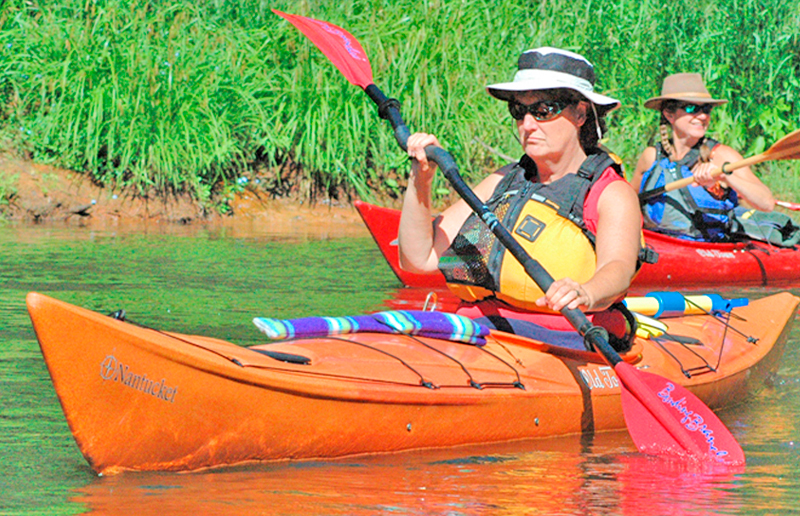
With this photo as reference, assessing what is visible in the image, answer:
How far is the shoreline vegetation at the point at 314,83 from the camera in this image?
32.2 ft

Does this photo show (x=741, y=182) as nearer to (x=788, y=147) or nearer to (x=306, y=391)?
(x=788, y=147)

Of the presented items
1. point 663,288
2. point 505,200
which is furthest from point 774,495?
point 663,288

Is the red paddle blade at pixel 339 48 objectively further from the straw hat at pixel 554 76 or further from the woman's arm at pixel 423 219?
the straw hat at pixel 554 76

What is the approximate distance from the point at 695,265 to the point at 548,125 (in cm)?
414

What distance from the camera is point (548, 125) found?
374cm

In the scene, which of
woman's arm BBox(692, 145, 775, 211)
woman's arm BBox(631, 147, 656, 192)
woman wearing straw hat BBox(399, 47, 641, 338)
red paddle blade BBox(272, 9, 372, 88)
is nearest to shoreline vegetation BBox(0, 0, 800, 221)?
woman's arm BBox(631, 147, 656, 192)

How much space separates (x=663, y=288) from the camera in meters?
7.66

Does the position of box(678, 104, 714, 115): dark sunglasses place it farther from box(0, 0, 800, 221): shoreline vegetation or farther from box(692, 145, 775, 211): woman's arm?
box(0, 0, 800, 221): shoreline vegetation

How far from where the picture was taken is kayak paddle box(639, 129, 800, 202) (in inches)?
205

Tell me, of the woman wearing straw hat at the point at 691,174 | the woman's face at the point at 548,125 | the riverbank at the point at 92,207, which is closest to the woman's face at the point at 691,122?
the woman wearing straw hat at the point at 691,174

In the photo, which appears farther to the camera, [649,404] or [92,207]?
[92,207]

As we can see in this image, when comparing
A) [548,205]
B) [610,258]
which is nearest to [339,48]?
[548,205]

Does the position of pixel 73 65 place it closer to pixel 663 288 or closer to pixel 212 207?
pixel 212 207

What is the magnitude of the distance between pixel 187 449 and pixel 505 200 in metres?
1.46
